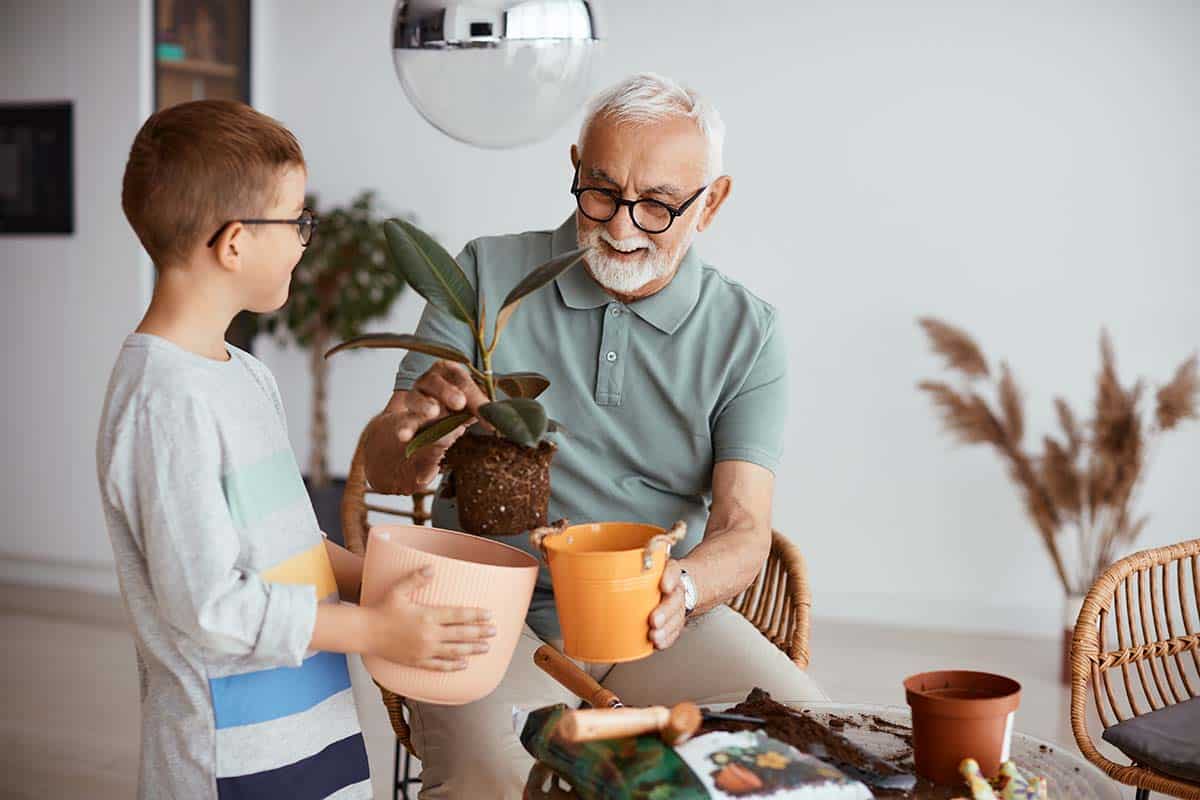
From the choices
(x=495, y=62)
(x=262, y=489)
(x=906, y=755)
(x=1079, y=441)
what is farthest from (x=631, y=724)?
(x=1079, y=441)

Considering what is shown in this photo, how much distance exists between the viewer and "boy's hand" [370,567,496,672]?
3.99 feet

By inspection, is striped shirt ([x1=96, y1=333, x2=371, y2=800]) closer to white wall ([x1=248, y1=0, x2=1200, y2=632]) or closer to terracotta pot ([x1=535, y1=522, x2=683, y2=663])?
terracotta pot ([x1=535, y1=522, x2=683, y2=663])

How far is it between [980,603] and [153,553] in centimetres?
343

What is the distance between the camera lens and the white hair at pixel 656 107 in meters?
1.88

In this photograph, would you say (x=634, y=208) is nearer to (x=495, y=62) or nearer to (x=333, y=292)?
(x=495, y=62)

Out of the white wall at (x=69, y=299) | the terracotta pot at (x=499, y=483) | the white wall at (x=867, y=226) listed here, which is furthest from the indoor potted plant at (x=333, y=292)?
the terracotta pot at (x=499, y=483)

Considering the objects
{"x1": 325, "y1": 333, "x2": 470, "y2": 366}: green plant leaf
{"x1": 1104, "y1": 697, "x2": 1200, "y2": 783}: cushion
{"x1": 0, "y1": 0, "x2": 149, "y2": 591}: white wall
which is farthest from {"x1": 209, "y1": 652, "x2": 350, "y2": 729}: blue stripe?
{"x1": 0, "y1": 0, "x2": 149, "y2": 591}: white wall

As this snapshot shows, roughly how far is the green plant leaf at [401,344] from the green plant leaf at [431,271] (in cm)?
5

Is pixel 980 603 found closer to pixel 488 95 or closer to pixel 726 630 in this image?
pixel 726 630

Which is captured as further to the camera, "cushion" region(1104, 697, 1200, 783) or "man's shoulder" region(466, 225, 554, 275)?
"man's shoulder" region(466, 225, 554, 275)

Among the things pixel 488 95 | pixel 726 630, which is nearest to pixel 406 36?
pixel 488 95

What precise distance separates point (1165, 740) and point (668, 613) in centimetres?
92

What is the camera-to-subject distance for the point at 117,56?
14.4ft

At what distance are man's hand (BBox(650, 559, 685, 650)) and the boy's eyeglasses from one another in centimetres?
54
